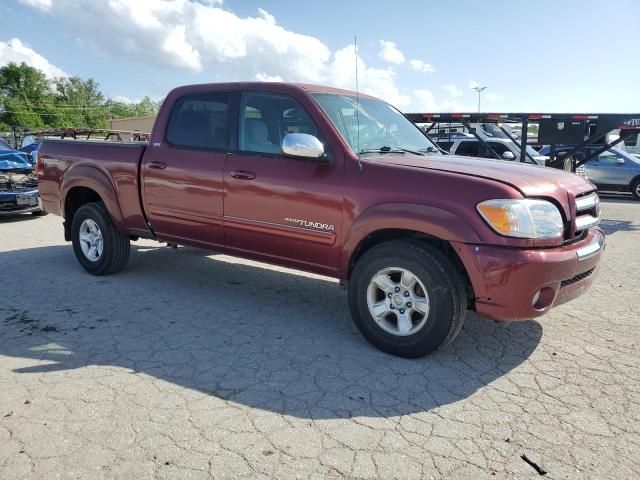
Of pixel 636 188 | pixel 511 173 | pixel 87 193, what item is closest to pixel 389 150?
pixel 511 173

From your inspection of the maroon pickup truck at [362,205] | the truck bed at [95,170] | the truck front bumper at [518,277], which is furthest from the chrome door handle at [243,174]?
the truck front bumper at [518,277]

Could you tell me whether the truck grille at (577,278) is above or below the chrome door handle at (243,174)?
below

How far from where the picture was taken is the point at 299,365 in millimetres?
3555

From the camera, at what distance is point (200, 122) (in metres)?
4.79

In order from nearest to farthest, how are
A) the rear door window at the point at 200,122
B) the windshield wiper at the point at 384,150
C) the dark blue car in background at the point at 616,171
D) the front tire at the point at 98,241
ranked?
the windshield wiper at the point at 384,150, the rear door window at the point at 200,122, the front tire at the point at 98,241, the dark blue car in background at the point at 616,171

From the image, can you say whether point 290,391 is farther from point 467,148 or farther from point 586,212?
point 467,148

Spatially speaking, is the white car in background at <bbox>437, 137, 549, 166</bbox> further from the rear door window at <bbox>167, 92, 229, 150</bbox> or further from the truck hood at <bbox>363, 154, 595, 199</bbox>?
the truck hood at <bbox>363, 154, 595, 199</bbox>

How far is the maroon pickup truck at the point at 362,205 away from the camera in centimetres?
327

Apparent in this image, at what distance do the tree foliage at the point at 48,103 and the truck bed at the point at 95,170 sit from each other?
212 feet

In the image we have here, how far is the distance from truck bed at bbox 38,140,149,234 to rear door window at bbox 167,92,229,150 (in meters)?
0.46

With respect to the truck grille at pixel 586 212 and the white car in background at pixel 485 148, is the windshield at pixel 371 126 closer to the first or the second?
the truck grille at pixel 586 212

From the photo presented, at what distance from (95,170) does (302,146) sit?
2.82 meters

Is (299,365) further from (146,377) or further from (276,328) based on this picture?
(146,377)

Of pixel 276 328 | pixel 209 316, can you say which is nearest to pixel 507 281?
pixel 276 328
